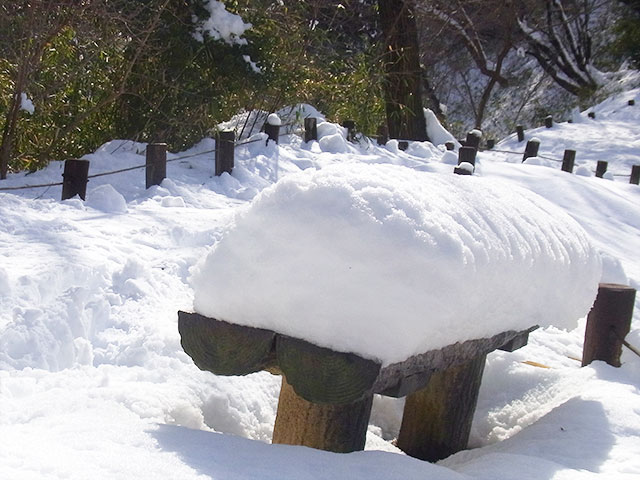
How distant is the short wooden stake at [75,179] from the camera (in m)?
5.37

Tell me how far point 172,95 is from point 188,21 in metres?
0.71

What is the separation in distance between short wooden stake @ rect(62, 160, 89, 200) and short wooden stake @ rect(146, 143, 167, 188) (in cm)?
74

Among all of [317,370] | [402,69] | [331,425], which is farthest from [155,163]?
[402,69]

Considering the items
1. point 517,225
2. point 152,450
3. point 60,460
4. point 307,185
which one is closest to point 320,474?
point 152,450

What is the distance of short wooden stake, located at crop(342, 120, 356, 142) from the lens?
9453mm

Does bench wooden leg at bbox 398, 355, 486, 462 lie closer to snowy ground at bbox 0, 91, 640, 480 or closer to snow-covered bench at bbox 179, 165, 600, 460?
snowy ground at bbox 0, 91, 640, 480

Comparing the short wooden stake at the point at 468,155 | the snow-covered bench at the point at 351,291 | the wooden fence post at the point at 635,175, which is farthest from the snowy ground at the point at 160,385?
the wooden fence post at the point at 635,175

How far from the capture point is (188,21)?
24.6ft

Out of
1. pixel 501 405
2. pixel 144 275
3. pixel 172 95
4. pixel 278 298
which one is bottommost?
pixel 501 405

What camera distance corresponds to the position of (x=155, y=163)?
611cm

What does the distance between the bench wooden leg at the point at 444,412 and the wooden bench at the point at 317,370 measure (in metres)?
0.27

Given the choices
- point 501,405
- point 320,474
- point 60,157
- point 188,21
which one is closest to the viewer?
point 320,474

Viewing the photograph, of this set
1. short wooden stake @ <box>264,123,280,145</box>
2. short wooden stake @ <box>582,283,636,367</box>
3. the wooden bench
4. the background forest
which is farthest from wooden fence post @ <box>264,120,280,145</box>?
the wooden bench

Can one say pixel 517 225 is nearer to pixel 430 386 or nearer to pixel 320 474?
pixel 430 386
